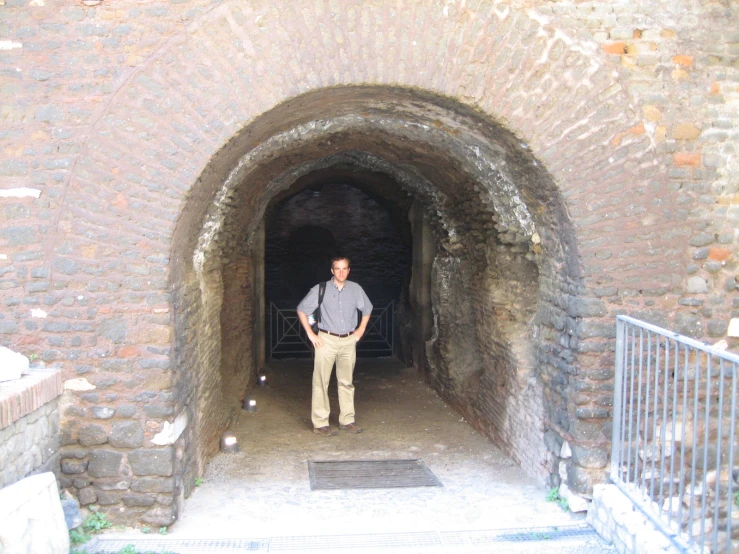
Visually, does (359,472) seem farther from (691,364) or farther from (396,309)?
(396,309)

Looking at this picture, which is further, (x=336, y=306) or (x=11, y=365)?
(x=336, y=306)

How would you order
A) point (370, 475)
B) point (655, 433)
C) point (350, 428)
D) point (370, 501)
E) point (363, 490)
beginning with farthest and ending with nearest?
point (350, 428)
point (370, 475)
point (363, 490)
point (370, 501)
point (655, 433)

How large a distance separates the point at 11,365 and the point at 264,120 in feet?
7.02

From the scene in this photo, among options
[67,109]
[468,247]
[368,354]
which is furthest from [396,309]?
[67,109]

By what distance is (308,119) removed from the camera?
5.08 metres

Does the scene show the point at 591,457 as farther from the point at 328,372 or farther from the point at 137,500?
the point at 137,500

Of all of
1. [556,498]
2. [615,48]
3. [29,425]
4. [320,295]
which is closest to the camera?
[29,425]

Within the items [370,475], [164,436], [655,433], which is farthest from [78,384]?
[655,433]

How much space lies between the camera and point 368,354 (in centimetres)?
1194

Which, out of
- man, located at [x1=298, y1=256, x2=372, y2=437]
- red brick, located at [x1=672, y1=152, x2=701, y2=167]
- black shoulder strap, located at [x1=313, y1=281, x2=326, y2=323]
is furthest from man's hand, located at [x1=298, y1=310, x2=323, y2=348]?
red brick, located at [x1=672, y1=152, x2=701, y2=167]

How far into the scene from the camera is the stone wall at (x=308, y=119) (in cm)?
404

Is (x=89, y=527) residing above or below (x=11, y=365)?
below

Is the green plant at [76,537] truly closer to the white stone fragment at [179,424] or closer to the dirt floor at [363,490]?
the dirt floor at [363,490]

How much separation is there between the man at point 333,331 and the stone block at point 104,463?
242cm
